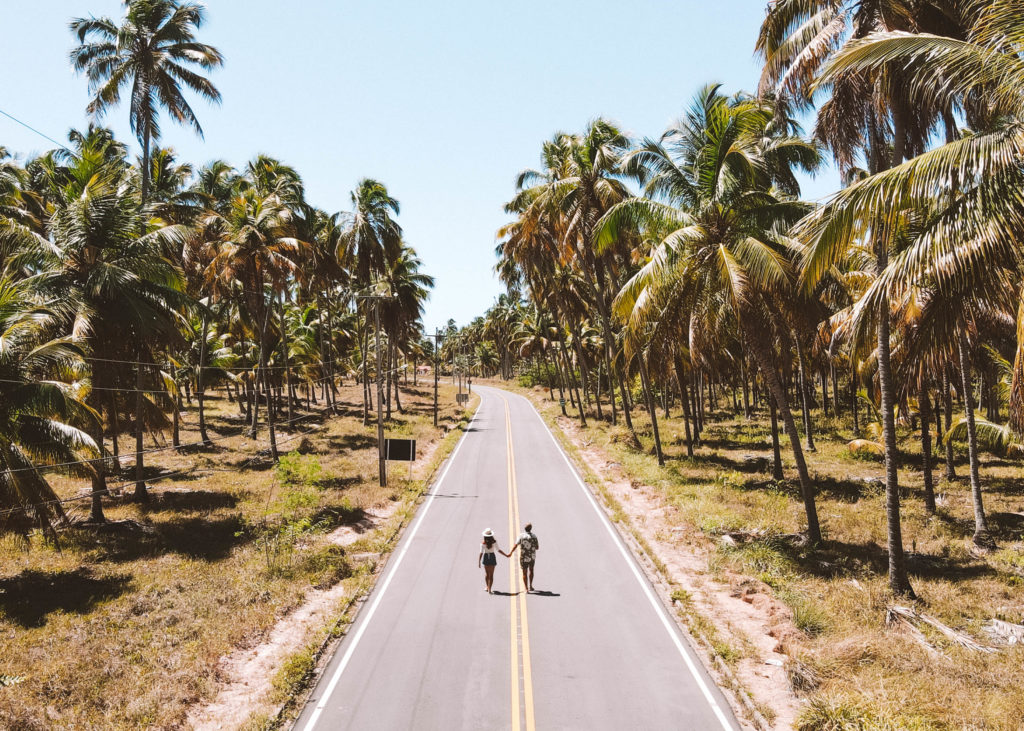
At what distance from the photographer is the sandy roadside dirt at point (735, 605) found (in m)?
9.45

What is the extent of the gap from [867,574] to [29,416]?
2041cm

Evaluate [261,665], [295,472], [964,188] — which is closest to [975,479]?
[964,188]

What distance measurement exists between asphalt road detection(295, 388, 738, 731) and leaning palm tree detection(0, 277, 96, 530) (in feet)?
24.7

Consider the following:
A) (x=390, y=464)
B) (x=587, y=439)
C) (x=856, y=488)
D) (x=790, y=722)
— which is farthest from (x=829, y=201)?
(x=587, y=439)

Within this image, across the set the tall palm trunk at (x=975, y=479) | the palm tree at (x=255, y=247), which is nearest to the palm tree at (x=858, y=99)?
the tall palm trunk at (x=975, y=479)

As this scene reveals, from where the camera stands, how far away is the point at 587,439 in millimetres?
38938

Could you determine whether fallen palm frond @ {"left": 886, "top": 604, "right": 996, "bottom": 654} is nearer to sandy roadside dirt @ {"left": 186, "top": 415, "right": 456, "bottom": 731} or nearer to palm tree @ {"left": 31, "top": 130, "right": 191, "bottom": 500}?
sandy roadside dirt @ {"left": 186, "top": 415, "right": 456, "bottom": 731}

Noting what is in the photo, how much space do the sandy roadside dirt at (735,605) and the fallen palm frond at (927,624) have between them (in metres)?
1.98

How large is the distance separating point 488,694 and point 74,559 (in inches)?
536

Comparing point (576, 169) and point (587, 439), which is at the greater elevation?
point (576, 169)

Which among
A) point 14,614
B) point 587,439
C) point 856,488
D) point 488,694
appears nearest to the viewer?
point 488,694

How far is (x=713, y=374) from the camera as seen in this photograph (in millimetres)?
28547

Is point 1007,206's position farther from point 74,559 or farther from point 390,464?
point 390,464

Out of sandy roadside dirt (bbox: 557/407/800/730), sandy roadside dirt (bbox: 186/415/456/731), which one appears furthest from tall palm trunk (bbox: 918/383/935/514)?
sandy roadside dirt (bbox: 186/415/456/731)
